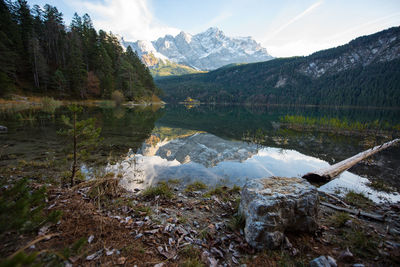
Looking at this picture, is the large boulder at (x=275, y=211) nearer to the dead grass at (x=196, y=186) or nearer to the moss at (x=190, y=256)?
the moss at (x=190, y=256)

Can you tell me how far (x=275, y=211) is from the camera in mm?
4172

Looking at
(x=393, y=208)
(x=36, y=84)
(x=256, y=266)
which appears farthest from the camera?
(x=36, y=84)

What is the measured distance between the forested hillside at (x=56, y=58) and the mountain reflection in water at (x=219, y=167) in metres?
46.4

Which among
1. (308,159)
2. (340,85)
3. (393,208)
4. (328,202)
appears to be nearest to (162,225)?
(328,202)

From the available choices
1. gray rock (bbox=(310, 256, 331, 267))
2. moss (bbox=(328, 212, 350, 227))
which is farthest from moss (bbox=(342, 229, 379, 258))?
gray rock (bbox=(310, 256, 331, 267))

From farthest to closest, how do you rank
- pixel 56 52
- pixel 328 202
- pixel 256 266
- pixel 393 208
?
pixel 56 52
pixel 328 202
pixel 393 208
pixel 256 266

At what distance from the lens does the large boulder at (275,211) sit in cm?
401

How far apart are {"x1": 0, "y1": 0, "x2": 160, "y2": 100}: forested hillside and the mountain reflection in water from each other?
4636 cm

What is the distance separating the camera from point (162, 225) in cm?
458

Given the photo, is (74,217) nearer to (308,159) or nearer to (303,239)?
(303,239)

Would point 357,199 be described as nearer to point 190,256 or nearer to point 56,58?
point 190,256

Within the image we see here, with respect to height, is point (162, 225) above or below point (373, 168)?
above

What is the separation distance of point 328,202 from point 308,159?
7.72 m

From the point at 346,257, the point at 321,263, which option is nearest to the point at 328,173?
the point at 346,257
